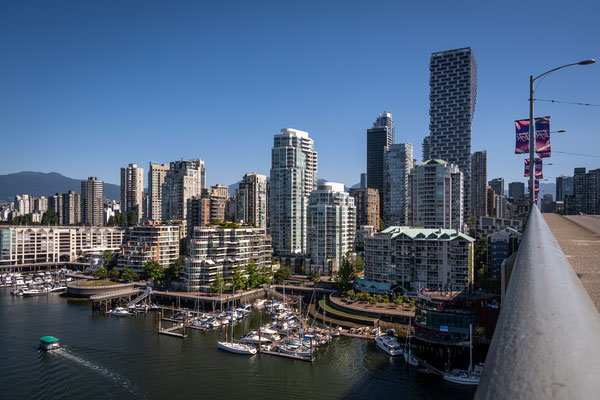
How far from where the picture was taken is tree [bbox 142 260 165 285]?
41750 mm

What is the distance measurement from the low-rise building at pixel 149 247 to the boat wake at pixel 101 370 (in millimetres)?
21110

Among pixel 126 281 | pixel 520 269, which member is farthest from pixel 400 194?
pixel 520 269

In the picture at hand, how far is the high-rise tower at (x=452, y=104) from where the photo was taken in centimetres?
6619

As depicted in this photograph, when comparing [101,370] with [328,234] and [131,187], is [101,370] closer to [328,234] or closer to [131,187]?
[328,234]

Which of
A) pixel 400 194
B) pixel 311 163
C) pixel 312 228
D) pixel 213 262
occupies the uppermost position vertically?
pixel 311 163

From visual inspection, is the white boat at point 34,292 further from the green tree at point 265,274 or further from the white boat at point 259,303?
the white boat at point 259,303

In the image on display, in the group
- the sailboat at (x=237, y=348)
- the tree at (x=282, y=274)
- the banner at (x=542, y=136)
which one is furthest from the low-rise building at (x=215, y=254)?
the banner at (x=542, y=136)

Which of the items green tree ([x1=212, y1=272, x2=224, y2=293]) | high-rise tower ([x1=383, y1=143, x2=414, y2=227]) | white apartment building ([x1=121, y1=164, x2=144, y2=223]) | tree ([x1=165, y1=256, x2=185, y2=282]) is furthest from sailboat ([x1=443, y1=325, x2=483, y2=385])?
white apartment building ([x1=121, y1=164, x2=144, y2=223])

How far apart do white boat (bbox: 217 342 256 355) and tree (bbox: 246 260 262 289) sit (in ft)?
48.2

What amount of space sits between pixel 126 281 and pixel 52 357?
21.6 metres

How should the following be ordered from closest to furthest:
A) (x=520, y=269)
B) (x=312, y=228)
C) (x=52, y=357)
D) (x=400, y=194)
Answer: (x=520, y=269)
(x=52, y=357)
(x=312, y=228)
(x=400, y=194)

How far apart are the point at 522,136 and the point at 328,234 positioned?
36169mm

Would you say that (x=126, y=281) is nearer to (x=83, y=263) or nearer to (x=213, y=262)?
(x=213, y=262)

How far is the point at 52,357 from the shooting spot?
2214 cm
